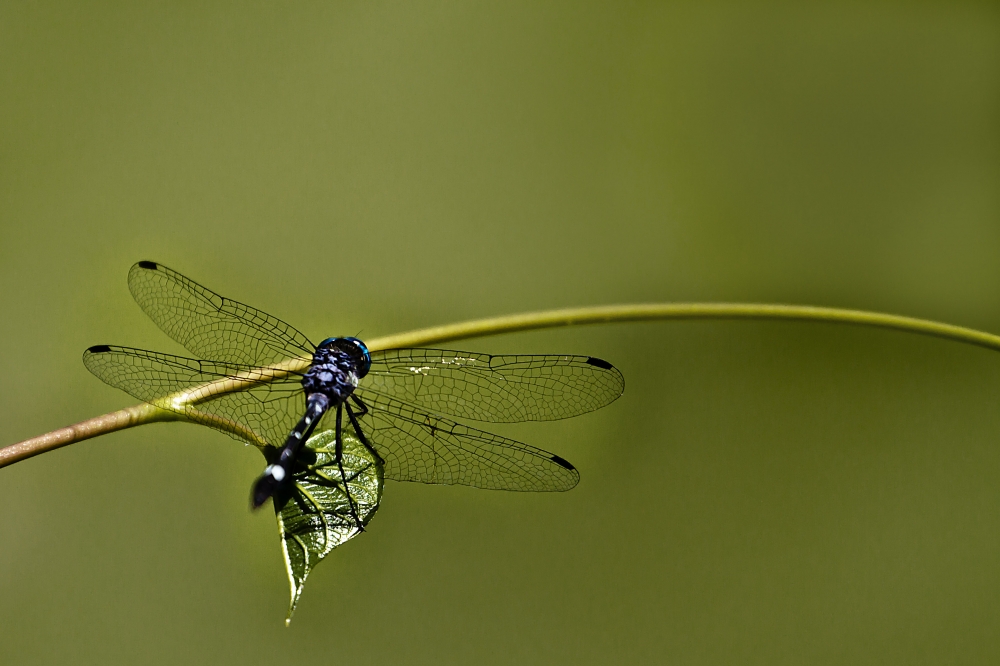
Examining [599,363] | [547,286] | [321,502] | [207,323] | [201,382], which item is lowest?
[321,502]

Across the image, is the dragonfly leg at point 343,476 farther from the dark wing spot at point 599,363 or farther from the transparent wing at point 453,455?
the dark wing spot at point 599,363

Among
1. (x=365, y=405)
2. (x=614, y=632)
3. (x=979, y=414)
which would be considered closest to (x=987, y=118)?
(x=979, y=414)

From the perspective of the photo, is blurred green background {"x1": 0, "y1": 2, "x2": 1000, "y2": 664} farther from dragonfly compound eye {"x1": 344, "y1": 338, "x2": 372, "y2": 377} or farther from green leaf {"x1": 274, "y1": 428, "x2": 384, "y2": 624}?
green leaf {"x1": 274, "y1": 428, "x2": 384, "y2": 624}

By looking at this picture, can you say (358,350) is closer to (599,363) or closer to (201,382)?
(201,382)

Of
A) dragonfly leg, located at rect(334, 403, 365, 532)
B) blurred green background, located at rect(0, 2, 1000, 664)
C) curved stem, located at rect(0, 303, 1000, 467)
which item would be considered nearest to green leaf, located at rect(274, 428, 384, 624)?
dragonfly leg, located at rect(334, 403, 365, 532)

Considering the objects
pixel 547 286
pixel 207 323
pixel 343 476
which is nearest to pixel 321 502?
pixel 343 476

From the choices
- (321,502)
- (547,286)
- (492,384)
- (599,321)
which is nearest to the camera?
(321,502)

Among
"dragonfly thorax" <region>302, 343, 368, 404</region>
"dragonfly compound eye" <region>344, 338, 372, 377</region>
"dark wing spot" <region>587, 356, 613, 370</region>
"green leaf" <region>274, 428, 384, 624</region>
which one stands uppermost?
"dark wing spot" <region>587, 356, 613, 370</region>
